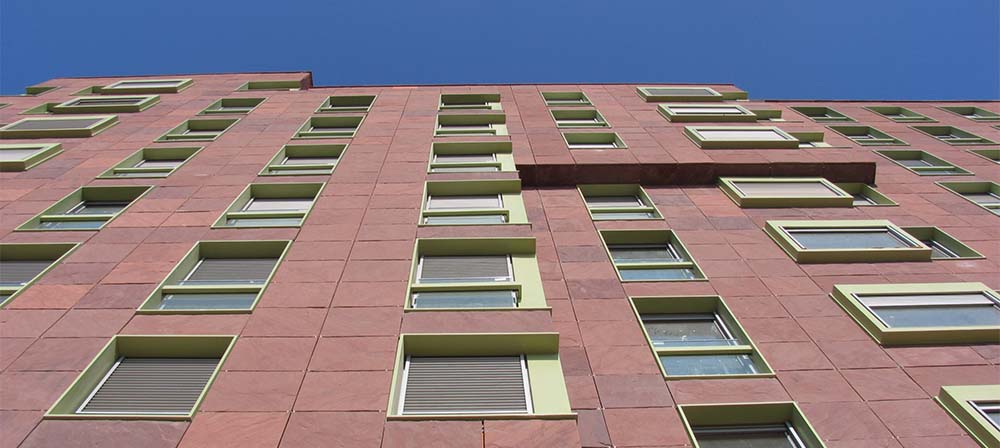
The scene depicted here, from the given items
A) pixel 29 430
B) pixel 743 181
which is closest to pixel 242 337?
pixel 29 430

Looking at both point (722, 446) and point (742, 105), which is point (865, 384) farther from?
point (742, 105)

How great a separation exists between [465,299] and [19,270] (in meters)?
11.3

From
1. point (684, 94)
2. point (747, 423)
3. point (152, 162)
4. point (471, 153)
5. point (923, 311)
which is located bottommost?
point (747, 423)

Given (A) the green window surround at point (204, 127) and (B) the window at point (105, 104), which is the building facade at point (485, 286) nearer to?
(A) the green window surround at point (204, 127)

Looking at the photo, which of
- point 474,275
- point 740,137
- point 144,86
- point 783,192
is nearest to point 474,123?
point 740,137

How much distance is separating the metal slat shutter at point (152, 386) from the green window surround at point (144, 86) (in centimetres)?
2508

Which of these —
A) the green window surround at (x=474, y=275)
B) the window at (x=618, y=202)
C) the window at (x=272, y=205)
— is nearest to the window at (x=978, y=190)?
the window at (x=618, y=202)

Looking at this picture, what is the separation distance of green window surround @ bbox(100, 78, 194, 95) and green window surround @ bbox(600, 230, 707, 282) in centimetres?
2638

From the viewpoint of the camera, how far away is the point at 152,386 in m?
10.9

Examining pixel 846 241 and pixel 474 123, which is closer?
pixel 846 241

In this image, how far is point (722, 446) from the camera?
11117mm

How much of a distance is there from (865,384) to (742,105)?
20.6 meters

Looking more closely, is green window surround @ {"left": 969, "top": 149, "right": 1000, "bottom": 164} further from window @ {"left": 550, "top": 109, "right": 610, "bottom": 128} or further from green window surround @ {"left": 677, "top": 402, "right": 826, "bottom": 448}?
green window surround @ {"left": 677, "top": 402, "right": 826, "bottom": 448}

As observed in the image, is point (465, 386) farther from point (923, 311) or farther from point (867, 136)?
point (867, 136)
